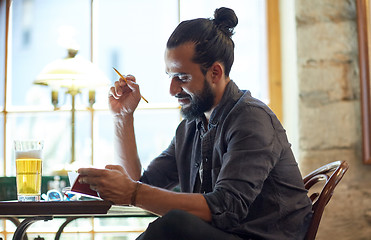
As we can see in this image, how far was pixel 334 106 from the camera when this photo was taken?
113 inches

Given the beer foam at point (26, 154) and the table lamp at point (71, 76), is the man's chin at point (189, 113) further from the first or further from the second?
the table lamp at point (71, 76)

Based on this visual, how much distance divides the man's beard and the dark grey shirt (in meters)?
0.04

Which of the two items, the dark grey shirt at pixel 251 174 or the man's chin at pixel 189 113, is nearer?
the dark grey shirt at pixel 251 174

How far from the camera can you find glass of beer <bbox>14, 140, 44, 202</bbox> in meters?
1.74

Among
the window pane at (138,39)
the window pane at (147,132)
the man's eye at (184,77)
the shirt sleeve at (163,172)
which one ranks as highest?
the window pane at (138,39)

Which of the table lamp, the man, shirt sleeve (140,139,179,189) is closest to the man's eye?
the man

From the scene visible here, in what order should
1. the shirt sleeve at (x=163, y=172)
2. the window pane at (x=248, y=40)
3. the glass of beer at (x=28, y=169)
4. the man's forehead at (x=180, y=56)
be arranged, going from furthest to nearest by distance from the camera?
the window pane at (x=248, y=40), the shirt sleeve at (x=163, y=172), the man's forehead at (x=180, y=56), the glass of beer at (x=28, y=169)

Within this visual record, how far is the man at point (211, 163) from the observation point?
5.01 ft

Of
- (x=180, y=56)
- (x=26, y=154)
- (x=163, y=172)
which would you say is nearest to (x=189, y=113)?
(x=180, y=56)

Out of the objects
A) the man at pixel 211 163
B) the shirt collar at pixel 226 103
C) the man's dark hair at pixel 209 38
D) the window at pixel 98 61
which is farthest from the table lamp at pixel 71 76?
the shirt collar at pixel 226 103

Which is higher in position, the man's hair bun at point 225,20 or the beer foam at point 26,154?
the man's hair bun at point 225,20

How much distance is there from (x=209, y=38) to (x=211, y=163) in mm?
399

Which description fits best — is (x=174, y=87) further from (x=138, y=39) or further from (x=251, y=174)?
(x=138, y=39)

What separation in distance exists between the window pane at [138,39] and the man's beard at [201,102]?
136 centimetres
